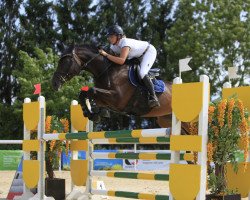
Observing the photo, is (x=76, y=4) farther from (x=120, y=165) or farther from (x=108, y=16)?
(x=120, y=165)

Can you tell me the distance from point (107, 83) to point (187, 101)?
Answer: 1532mm

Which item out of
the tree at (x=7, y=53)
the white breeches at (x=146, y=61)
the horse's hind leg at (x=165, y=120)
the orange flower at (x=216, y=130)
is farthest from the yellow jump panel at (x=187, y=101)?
the tree at (x=7, y=53)

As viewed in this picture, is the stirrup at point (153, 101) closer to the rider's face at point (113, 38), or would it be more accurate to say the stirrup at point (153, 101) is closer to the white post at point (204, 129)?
the rider's face at point (113, 38)

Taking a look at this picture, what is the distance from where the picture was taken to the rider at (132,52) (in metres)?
5.07

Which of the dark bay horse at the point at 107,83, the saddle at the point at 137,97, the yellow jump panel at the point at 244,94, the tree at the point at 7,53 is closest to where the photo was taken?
the yellow jump panel at the point at 244,94

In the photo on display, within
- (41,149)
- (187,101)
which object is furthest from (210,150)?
(41,149)

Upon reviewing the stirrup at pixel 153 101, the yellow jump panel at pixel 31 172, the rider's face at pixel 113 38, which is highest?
the rider's face at pixel 113 38

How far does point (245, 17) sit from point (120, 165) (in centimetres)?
1002

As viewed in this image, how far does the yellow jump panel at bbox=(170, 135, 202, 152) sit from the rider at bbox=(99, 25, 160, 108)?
4.50ft

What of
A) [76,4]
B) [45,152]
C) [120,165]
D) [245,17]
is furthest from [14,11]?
[45,152]

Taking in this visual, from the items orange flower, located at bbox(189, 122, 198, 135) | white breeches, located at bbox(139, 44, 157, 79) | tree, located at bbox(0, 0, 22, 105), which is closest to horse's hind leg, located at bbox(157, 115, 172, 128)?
white breeches, located at bbox(139, 44, 157, 79)

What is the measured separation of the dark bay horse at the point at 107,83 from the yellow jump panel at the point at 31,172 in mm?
908

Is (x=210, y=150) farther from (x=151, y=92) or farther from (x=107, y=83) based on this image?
(x=107, y=83)

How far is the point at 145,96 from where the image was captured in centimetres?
511
